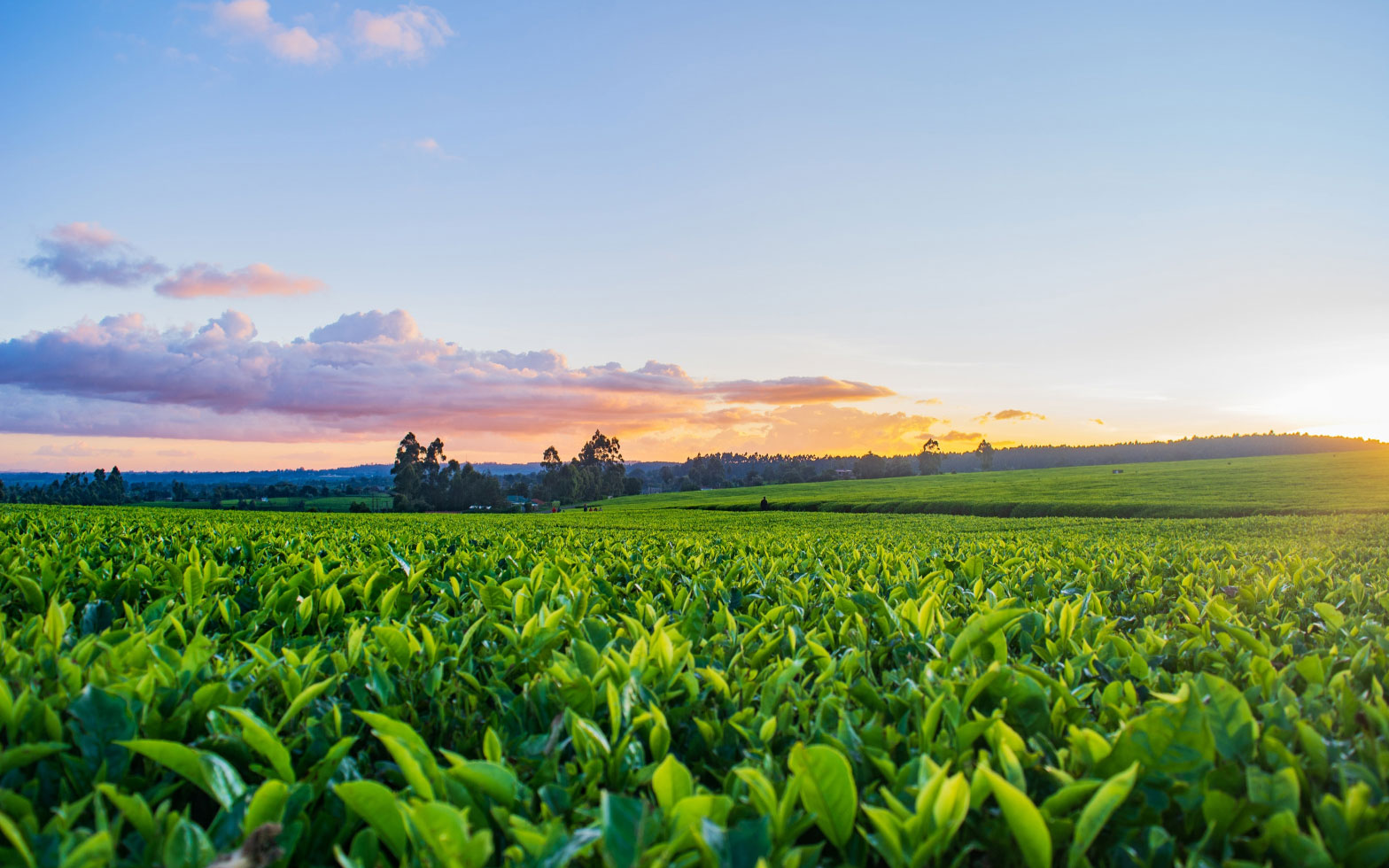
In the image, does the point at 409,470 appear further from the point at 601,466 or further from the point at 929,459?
the point at 929,459

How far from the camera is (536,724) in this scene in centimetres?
192

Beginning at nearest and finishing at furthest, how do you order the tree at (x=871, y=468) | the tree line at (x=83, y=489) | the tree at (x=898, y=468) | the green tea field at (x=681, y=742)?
the green tea field at (x=681, y=742)
the tree line at (x=83, y=489)
the tree at (x=898, y=468)
the tree at (x=871, y=468)

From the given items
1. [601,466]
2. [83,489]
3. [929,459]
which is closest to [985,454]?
[929,459]

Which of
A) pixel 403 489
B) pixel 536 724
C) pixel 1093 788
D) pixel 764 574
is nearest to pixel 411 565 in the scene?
pixel 764 574

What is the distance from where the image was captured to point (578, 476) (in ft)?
382

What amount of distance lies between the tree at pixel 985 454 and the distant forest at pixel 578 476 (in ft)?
0.71

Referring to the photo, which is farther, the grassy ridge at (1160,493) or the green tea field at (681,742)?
the grassy ridge at (1160,493)

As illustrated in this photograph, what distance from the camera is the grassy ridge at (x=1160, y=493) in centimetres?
3747

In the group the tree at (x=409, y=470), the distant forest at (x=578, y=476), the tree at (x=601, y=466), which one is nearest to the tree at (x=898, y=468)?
the distant forest at (x=578, y=476)

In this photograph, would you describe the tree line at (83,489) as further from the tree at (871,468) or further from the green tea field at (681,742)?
the tree at (871,468)

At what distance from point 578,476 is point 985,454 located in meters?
71.8

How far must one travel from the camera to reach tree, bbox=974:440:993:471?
121 metres

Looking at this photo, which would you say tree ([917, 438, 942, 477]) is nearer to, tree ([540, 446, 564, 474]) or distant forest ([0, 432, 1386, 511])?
distant forest ([0, 432, 1386, 511])

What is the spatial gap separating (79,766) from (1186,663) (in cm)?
343
